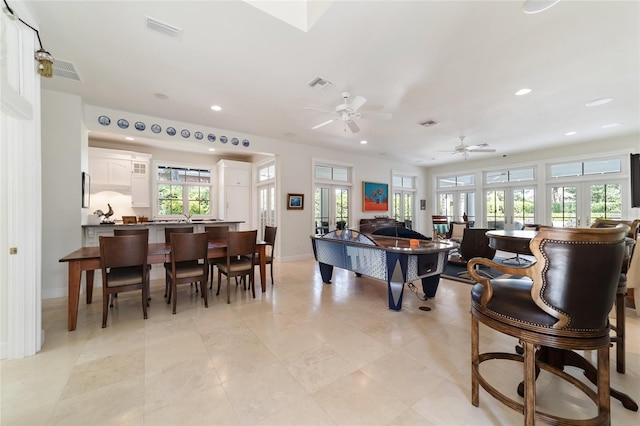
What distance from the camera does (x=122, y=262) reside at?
2703mm

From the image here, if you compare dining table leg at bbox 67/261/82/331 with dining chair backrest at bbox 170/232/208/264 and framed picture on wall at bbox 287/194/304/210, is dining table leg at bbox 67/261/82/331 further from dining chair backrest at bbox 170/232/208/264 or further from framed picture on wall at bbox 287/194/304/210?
framed picture on wall at bbox 287/194/304/210

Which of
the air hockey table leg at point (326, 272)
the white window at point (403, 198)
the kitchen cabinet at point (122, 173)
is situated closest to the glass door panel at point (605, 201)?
the white window at point (403, 198)

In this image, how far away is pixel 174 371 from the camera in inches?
74.9

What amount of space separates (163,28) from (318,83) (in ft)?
5.77

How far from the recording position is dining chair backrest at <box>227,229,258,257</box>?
3356 mm

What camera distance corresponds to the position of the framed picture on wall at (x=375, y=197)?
784cm

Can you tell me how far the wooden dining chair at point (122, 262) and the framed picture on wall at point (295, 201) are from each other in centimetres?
367

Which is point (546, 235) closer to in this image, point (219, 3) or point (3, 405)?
point (219, 3)

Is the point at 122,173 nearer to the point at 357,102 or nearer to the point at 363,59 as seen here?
the point at 357,102

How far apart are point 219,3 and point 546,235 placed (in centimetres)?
279

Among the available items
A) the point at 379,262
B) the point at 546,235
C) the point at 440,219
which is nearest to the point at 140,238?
the point at 379,262

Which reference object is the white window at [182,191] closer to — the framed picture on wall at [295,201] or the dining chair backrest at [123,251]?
the framed picture on wall at [295,201]

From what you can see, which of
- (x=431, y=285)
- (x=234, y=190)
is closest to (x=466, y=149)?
(x=431, y=285)

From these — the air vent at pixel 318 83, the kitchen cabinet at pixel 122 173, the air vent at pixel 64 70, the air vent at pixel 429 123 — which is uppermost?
the air vent at pixel 429 123
